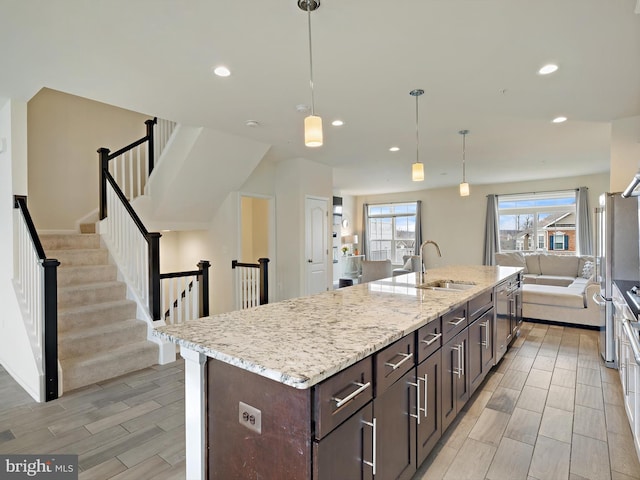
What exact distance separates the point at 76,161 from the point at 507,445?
6099 millimetres

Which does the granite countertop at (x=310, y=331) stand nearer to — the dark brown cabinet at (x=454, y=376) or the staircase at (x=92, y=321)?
the dark brown cabinet at (x=454, y=376)

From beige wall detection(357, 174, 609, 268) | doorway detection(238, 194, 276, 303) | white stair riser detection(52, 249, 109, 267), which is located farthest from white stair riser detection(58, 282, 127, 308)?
beige wall detection(357, 174, 609, 268)

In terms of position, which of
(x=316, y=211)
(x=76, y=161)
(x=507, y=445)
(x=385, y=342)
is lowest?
(x=507, y=445)

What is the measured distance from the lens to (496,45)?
2410mm

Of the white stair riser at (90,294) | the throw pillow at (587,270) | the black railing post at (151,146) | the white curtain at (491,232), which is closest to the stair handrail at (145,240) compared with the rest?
the white stair riser at (90,294)

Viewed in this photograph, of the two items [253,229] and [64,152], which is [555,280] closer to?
[253,229]

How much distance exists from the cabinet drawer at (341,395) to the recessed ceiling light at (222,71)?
2.53 metres

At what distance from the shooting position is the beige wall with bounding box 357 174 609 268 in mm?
8938

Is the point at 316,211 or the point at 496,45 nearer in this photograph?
the point at 496,45

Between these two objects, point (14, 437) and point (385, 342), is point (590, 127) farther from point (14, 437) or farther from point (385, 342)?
point (14, 437)

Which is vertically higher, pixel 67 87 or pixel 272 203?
pixel 67 87

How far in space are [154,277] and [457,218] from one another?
8.24 meters

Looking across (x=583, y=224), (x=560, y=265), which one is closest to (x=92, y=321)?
(x=560, y=265)

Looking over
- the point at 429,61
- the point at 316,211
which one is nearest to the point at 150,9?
the point at 429,61
